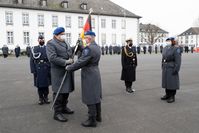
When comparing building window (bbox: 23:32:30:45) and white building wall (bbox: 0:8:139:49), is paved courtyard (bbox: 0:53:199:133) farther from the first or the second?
building window (bbox: 23:32:30:45)

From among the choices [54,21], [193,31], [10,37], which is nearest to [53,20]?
[54,21]

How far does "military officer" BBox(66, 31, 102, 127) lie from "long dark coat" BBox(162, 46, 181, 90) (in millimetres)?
2567

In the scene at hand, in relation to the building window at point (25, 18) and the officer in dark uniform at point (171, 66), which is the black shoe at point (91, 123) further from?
the building window at point (25, 18)

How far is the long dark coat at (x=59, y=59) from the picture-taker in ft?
14.6

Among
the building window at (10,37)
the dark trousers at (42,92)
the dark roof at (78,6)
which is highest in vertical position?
the dark roof at (78,6)

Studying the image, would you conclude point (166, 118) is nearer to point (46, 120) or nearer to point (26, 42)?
point (46, 120)

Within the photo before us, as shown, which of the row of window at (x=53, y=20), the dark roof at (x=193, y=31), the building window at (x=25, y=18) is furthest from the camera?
the dark roof at (x=193, y=31)

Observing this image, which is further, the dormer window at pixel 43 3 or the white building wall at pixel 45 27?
the dormer window at pixel 43 3

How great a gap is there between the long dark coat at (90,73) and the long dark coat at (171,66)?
2.58m

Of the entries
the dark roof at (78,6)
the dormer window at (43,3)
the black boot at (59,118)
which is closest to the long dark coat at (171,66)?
the black boot at (59,118)

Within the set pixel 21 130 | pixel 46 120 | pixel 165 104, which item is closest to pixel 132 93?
pixel 165 104

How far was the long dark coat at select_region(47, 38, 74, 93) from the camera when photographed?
446 cm

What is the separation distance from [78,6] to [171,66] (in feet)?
138

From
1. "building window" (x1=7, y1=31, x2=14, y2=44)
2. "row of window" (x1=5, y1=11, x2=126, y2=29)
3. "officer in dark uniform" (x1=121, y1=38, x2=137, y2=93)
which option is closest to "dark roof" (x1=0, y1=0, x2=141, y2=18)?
"row of window" (x1=5, y1=11, x2=126, y2=29)
